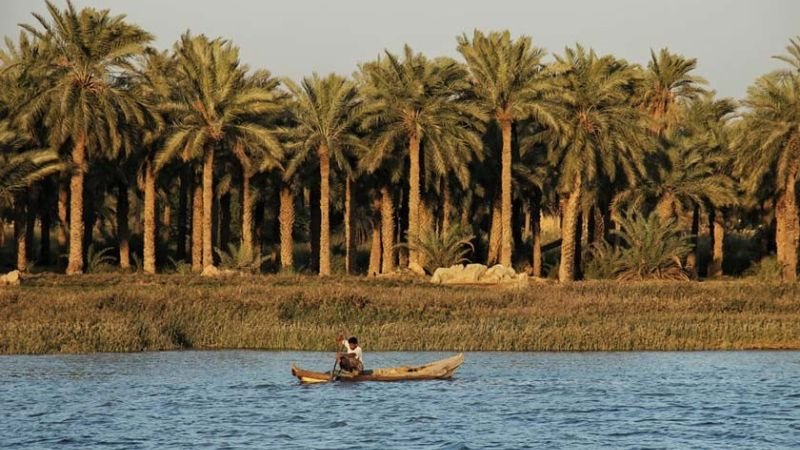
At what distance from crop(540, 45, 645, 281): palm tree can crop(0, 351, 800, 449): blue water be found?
24.2 meters

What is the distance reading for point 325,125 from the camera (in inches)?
2702

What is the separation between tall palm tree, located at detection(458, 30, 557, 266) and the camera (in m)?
67.9

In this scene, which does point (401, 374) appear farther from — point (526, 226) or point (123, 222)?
point (526, 226)

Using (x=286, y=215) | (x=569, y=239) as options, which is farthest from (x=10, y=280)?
(x=569, y=239)

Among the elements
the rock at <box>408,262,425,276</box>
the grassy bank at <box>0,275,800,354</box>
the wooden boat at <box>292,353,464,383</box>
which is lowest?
the wooden boat at <box>292,353,464,383</box>

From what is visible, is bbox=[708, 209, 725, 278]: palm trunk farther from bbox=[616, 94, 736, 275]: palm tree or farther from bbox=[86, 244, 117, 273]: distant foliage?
bbox=[86, 244, 117, 273]: distant foliage

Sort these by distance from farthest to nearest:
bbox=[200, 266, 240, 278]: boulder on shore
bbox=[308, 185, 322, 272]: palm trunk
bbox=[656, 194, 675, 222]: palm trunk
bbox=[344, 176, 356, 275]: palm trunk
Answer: bbox=[308, 185, 322, 272]: palm trunk
bbox=[656, 194, 675, 222]: palm trunk
bbox=[344, 176, 356, 275]: palm trunk
bbox=[200, 266, 240, 278]: boulder on shore

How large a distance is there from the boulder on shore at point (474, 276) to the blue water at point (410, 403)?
1826 cm

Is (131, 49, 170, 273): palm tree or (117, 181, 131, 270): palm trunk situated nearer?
(131, 49, 170, 273): palm tree

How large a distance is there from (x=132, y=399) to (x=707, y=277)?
51.7m

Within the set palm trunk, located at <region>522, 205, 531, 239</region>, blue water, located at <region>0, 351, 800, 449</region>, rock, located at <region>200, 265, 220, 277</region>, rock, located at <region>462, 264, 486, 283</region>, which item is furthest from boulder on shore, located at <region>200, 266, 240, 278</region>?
palm trunk, located at <region>522, 205, 531, 239</region>

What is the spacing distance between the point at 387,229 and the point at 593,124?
12.2 metres

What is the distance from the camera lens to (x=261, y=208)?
266 feet

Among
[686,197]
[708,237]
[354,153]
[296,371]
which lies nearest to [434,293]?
[354,153]
